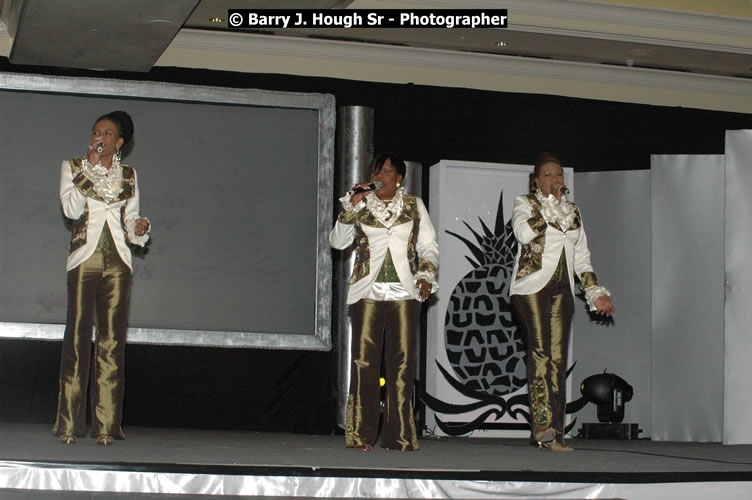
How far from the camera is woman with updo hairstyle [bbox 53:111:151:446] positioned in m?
4.67

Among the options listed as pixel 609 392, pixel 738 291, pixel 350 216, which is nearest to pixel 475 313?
pixel 609 392

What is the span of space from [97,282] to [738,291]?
3581 millimetres

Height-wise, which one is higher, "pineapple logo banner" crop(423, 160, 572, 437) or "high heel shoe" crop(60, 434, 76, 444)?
"pineapple logo banner" crop(423, 160, 572, 437)

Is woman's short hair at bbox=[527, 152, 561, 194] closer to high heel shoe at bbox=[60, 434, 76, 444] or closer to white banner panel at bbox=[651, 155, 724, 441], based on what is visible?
white banner panel at bbox=[651, 155, 724, 441]

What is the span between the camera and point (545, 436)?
17.0 ft

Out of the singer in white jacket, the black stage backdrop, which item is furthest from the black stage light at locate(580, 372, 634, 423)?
the singer in white jacket

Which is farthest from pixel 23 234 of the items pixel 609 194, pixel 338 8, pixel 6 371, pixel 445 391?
pixel 609 194

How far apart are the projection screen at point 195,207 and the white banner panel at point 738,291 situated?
2415 millimetres

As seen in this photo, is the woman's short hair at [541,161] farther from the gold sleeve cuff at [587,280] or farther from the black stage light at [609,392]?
the black stage light at [609,392]

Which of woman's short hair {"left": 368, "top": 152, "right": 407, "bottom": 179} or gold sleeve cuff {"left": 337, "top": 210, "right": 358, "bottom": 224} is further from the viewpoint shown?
woman's short hair {"left": 368, "top": 152, "right": 407, "bottom": 179}

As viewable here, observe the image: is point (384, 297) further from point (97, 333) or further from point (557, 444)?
point (97, 333)

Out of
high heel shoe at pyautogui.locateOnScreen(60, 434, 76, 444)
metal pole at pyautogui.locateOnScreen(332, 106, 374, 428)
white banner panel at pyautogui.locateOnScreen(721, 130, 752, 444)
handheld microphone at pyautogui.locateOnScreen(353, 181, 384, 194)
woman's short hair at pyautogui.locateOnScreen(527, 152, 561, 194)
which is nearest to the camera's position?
high heel shoe at pyautogui.locateOnScreen(60, 434, 76, 444)

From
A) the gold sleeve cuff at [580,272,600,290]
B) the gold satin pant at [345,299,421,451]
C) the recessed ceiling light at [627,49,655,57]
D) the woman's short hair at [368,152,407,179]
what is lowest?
the gold satin pant at [345,299,421,451]

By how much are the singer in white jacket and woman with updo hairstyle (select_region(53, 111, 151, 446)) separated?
996mm
